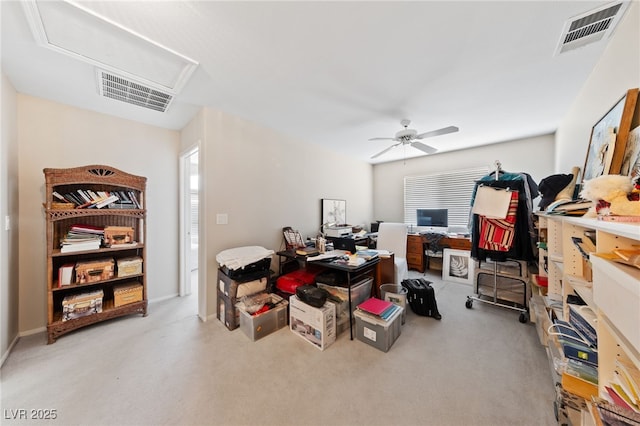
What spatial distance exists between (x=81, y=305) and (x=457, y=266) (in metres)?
5.27

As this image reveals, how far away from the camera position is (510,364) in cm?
177

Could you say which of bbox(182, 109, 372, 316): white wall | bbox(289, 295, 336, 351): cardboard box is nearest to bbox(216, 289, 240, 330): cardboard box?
bbox(182, 109, 372, 316): white wall

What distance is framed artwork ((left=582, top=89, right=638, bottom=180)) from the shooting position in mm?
1276

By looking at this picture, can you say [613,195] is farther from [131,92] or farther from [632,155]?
[131,92]

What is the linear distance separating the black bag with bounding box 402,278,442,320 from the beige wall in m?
3.89

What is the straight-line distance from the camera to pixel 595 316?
1.11m

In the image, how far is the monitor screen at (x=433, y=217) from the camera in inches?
176

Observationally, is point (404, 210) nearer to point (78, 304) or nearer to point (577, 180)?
point (577, 180)

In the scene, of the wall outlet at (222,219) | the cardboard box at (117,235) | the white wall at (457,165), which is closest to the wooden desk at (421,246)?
the white wall at (457,165)

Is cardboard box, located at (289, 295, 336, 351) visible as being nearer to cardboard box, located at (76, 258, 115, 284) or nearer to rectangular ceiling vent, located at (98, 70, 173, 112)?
cardboard box, located at (76, 258, 115, 284)

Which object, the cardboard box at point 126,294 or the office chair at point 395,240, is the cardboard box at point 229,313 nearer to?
the cardboard box at point 126,294

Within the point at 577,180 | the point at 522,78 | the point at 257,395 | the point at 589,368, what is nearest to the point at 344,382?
the point at 257,395

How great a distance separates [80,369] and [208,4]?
2874mm

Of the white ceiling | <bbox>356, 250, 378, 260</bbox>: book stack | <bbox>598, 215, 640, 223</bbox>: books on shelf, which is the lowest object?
<bbox>356, 250, 378, 260</bbox>: book stack
